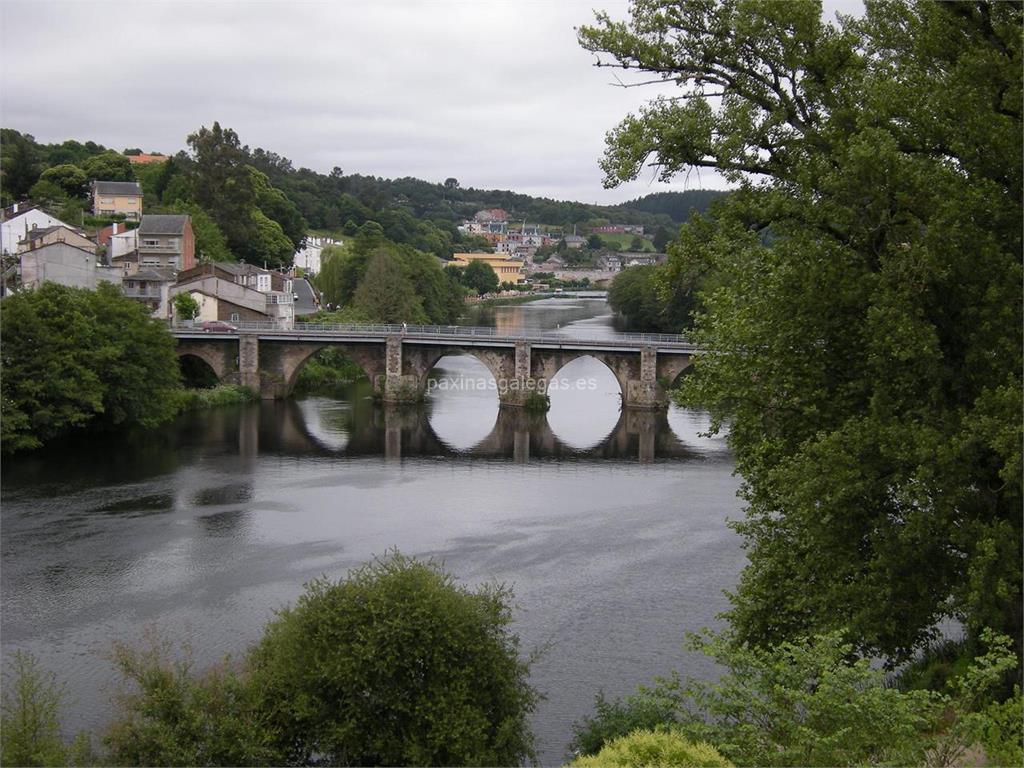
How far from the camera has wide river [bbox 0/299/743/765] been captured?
2075cm

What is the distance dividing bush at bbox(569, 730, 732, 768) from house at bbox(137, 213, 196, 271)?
6085 cm

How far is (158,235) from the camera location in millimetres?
68125

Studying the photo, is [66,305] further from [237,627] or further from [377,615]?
[377,615]

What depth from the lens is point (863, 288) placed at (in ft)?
40.3

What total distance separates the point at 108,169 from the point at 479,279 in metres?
52.3

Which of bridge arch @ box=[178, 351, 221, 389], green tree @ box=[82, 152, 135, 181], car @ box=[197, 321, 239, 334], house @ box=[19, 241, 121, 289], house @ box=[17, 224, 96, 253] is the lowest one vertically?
bridge arch @ box=[178, 351, 221, 389]

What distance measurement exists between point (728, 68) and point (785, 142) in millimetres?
1139

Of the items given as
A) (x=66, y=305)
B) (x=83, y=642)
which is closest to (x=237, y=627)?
(x=83, y=642)

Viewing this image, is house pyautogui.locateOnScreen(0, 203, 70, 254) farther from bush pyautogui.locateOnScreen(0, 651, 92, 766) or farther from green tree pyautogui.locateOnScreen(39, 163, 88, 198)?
bush pyautogui.locateOnScreen(0, 651, 92, 766)

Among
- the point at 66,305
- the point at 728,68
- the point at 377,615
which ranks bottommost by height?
the point at 377,615

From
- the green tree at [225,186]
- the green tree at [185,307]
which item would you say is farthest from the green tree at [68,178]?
the green tree at [185,307]

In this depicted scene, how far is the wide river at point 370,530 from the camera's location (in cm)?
2075

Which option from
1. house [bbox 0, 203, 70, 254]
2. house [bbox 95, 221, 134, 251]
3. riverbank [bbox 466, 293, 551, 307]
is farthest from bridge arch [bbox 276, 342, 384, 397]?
riverbank [bbox 466, 293, 551, 307]

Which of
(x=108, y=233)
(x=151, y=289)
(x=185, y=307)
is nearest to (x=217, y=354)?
(x=185, y=307)
